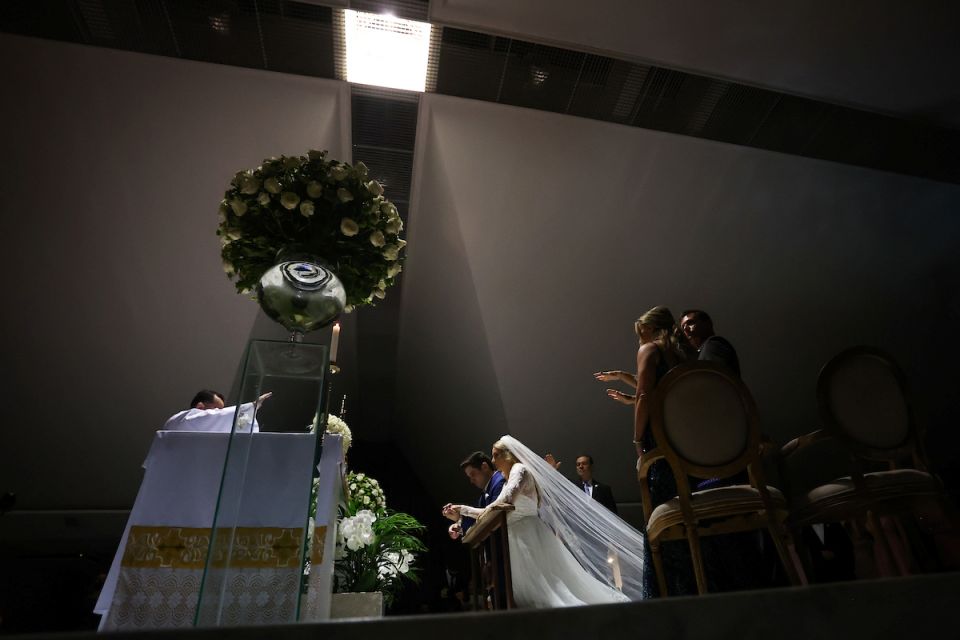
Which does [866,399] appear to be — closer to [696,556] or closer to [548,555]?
[696,556]

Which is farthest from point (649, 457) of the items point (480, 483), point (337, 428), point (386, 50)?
point (386, 50)

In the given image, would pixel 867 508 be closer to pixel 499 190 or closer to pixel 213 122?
pixel 499 190

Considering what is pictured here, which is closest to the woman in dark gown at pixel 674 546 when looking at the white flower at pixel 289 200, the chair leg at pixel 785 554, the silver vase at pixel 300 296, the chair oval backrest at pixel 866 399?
the chair leg at pixel 785 554

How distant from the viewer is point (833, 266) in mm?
4559

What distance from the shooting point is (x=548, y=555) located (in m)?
2.48

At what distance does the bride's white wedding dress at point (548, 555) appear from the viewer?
2.36 m

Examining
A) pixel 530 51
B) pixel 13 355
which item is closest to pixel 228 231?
pixel 530 51

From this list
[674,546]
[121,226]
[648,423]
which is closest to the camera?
[674,546]

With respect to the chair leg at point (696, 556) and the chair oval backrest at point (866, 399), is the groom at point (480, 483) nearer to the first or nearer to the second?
the chair leg at point (696, 556)

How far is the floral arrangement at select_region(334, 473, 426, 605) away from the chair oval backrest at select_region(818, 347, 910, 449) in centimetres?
152

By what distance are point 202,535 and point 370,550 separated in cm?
81

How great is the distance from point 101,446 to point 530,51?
5427mm

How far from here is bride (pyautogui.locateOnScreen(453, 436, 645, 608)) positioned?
242 cm

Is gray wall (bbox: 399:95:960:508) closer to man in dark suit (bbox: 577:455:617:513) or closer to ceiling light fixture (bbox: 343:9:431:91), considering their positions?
ceiling light fixture (bbox: 343:9:431:91)
